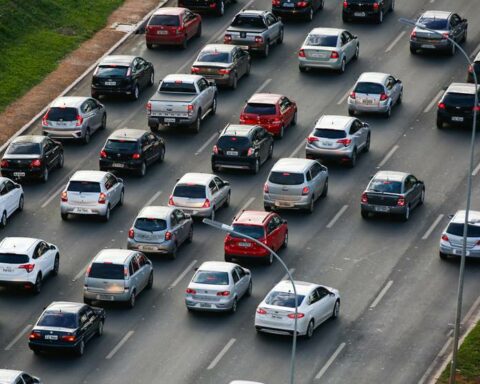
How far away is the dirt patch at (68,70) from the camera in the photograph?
8275cm

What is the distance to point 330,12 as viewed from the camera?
94.7m

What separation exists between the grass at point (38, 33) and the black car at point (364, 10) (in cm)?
1268

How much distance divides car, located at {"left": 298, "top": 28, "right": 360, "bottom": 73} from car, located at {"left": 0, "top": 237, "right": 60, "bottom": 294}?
79.1 feet

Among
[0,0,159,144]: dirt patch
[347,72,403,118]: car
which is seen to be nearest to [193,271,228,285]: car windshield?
[0,0,159,144]: dirt patch

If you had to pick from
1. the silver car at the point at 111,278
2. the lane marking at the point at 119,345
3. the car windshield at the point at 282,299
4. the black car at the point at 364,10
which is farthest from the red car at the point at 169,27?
the car windshield at the point at 282,299

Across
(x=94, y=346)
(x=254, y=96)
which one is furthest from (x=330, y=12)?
(x=94, y=346)

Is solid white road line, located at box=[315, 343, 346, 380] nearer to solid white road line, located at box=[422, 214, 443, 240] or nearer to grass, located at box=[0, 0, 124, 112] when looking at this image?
solid white road line, located at box=[422, 214, 443, 240]

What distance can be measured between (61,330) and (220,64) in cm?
2691

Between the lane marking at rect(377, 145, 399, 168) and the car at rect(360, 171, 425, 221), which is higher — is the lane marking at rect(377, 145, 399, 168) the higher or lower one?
the lower one

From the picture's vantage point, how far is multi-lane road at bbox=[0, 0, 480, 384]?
61281 mm

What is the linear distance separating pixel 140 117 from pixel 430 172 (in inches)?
558

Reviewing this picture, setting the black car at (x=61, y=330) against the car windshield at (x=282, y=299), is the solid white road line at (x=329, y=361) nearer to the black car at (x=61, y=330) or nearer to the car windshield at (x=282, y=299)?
the car windshield at (x=282, y=299)

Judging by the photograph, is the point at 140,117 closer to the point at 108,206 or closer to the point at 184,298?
the point at 108,206

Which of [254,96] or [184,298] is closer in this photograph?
[184,298]
